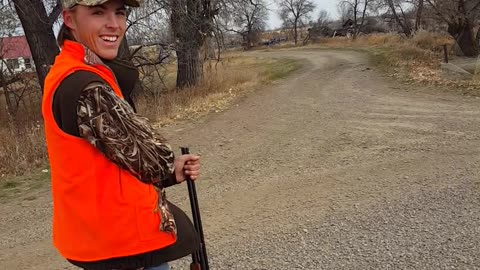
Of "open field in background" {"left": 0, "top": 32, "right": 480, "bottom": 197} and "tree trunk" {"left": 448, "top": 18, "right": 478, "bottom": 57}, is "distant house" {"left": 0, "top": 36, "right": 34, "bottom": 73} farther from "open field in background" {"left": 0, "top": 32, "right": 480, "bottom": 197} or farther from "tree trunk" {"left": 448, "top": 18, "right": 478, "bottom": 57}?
"tree trunk" {"left": 448, "top": 18, "right": 478, "bottom": 57}

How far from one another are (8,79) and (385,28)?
163 feet

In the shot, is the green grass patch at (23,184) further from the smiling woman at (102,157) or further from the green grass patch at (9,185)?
the smiling woman at (102,157)

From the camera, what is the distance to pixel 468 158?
19.3ft

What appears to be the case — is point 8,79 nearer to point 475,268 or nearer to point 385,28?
point 475,268

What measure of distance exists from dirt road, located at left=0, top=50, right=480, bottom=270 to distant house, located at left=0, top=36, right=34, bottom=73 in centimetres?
1176

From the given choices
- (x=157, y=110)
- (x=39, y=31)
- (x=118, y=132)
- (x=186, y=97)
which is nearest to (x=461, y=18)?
(x=186, y=97)

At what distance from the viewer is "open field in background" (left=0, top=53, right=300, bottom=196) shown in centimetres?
704

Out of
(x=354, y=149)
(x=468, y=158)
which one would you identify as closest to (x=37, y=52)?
(x=354, y=149)

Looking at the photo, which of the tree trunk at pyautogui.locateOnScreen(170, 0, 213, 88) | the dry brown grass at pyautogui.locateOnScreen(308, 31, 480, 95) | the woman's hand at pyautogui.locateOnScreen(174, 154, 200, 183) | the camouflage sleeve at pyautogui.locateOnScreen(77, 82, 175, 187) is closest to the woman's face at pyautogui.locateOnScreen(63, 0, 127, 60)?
the camouflage sleeve at pyautogui.locateOnScreen(77, 82, 175, 187)

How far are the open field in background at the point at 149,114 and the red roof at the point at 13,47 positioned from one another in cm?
219

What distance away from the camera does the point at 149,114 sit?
11.0m

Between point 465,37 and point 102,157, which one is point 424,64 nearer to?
point 465,37

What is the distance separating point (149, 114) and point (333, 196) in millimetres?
6811

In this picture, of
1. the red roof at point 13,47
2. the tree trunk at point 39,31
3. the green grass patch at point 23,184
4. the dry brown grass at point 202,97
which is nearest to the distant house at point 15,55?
the red roof at point 13,47
